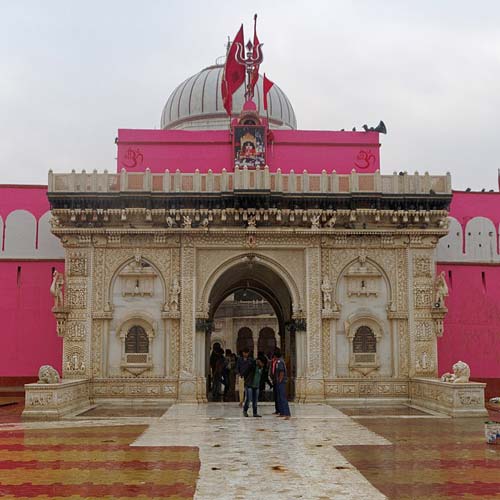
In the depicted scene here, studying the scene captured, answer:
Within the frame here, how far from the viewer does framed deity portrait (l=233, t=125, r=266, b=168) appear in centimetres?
1886

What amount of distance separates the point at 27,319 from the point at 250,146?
7461mm

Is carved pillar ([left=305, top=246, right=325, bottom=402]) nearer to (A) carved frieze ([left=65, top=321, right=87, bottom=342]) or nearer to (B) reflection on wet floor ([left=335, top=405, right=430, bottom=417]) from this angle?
(B) reflection on wet floor ([left=335, top=405, right=430, bottom=417])

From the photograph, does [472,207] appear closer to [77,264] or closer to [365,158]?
[365,158]

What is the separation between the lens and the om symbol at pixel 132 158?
19516 millimetres

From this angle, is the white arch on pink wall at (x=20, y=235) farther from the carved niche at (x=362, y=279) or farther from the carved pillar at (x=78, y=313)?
the carved niche at (x=362, y=279)

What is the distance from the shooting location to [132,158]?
1955cm

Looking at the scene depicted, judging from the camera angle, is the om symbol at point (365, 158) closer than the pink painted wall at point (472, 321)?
No

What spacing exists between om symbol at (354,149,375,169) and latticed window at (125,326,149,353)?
7541mm

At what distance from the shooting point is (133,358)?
16938 millimetres

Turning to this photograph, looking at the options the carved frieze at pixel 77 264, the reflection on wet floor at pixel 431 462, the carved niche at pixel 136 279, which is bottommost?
the reflection on wet floor at pixel 431 462

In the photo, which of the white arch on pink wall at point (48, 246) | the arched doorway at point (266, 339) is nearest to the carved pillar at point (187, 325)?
the white arch on pink wall at point (48, 246)

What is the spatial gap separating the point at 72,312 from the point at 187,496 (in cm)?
1077

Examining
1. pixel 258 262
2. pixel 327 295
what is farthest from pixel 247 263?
pixel 327 295

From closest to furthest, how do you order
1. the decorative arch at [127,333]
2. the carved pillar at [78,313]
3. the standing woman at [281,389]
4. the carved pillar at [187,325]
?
the standing woman at [281,389]
the carved pillar at [187,325]
the carved pillar at [78,313]
the decorative arch at [127,333]
